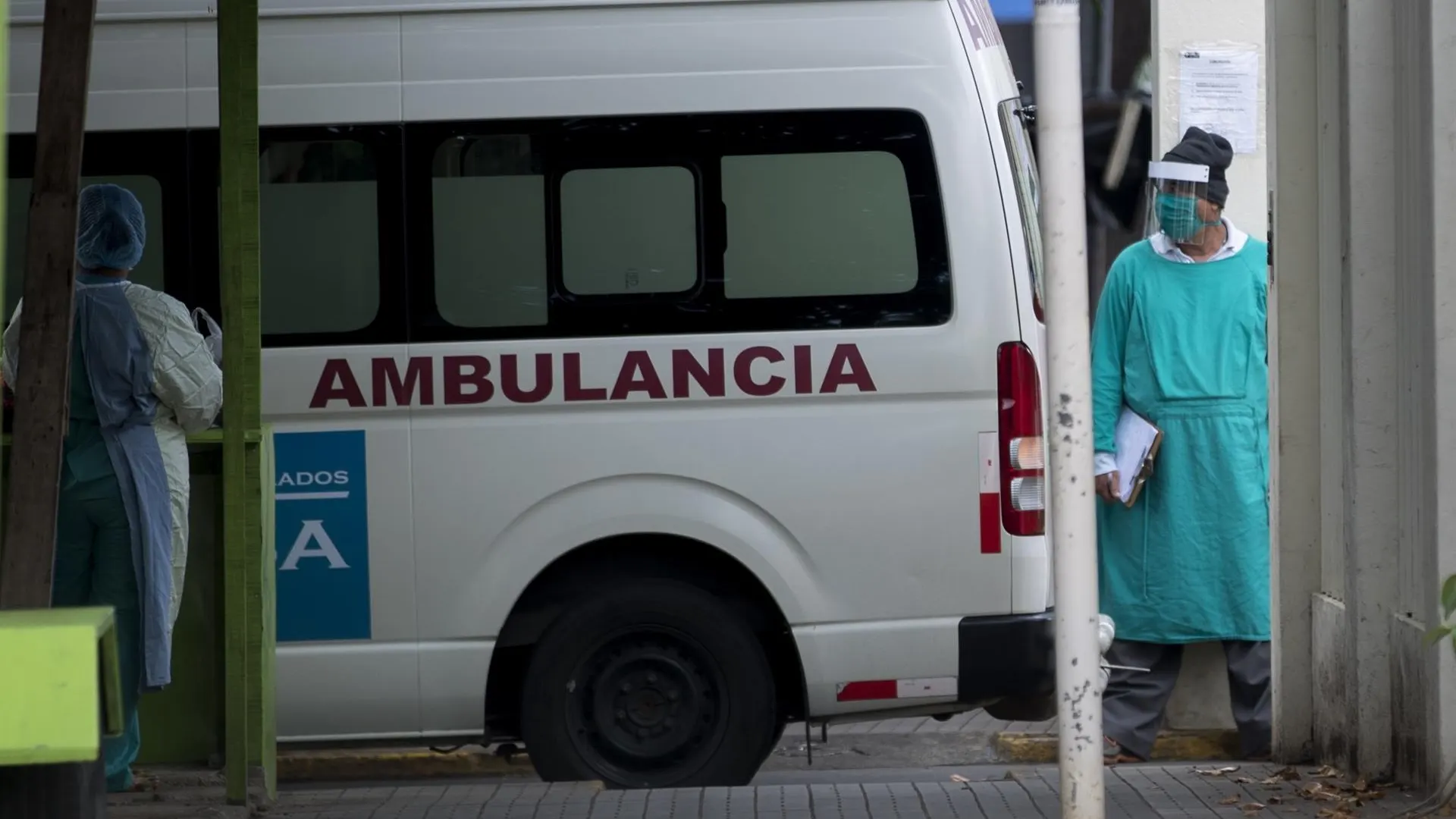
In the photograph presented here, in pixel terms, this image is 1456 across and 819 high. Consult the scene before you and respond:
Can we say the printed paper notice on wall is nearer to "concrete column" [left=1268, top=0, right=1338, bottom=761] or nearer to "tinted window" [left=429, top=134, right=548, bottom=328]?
"concrete column" [left=1268, top=0, right=1338, bottom=761]

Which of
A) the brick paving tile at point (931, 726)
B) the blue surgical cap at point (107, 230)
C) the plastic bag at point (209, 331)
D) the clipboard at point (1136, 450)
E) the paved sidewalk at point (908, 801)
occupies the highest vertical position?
the blue surgical cap at point (107, 230)

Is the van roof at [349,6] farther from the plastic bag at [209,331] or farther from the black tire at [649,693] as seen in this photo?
the black tire at [649,693]

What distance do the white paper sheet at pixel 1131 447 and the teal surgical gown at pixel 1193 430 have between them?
36 millimetres

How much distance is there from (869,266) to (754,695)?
1.35 m

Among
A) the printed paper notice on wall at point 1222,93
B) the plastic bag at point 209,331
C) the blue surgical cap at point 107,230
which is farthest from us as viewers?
the printed paper notice on wall at point 1222,93

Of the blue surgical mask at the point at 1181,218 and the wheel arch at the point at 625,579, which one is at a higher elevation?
the blue surgical mask at the point at 1181,218

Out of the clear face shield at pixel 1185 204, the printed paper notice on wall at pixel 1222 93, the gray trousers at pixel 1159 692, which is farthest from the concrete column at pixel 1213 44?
the gray trousers at pixel 1159 692

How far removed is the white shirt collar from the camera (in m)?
7.00

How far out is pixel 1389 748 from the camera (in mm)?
5238

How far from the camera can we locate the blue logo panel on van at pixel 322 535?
5.99 metres

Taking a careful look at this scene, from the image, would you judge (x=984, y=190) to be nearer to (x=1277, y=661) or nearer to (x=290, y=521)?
(x=1277, y=661)

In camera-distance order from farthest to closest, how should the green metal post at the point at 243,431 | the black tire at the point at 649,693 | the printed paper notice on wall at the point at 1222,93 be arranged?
the printed paper notice on wall at the point at 1222,93 → the black tire at the point at 649,693 → the green metal post at the point at 243,431

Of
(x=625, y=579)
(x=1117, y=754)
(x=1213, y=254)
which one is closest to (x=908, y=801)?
(x=625, y=579)

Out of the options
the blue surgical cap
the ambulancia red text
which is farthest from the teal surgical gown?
the blue surgical cap
